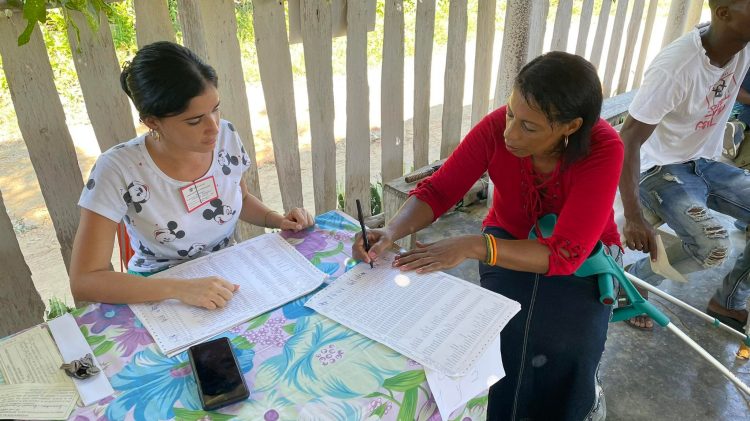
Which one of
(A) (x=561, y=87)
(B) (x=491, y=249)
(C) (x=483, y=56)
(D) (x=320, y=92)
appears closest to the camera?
(A) (x=561, y=87)

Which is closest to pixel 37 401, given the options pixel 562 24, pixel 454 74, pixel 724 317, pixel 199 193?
pixel 199 193

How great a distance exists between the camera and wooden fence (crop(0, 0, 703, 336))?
6.46 feet

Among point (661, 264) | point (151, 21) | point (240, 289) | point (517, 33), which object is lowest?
point (661, 264)

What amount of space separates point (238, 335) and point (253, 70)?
162 inches

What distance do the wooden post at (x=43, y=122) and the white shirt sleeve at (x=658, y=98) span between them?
260 centimetres

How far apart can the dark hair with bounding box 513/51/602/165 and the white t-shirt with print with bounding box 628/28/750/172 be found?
0.92m

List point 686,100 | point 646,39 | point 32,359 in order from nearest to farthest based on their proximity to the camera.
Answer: point 32,359, point 686,100, point 646,39

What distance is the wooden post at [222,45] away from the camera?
85.7 inches

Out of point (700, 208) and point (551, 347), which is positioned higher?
point (700, 208)

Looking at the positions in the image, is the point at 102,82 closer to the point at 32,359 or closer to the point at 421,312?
the point at 32,359

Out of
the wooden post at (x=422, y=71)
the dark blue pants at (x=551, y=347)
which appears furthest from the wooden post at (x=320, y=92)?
the dark blue pants at (x=551, y=347)

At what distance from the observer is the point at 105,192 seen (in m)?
1.58

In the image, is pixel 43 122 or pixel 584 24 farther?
pixel 584 24

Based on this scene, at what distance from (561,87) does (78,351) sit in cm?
158
